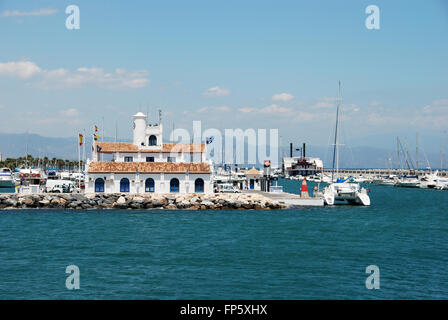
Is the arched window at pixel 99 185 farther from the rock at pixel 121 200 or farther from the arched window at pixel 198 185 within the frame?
the arched window at pixel 198 185

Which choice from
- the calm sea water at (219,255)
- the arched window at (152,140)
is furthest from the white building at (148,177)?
the calm sea water at (219,255)

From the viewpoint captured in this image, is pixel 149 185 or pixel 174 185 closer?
pixel 149 185

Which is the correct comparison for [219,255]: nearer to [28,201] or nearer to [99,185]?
[99,185]

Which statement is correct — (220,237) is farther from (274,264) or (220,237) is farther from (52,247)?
(52,247)

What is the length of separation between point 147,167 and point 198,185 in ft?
20.9

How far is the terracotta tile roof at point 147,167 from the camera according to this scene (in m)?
56.6

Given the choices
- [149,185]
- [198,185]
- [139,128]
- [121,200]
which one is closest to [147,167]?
[149,185]

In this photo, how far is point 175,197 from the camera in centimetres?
5488

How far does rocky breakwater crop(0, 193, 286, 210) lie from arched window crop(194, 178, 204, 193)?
197 cm

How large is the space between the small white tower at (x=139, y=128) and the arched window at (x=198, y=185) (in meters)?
12.7

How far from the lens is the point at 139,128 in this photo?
66938 millimetres

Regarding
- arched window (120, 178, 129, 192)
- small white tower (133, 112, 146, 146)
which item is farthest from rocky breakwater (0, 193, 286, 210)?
small white tower (133, 112, 146, 146)

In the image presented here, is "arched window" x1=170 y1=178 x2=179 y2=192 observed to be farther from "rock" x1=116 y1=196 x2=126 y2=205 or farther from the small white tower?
the small white tower

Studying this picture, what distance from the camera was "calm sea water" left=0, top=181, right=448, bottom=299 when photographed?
21250 mm
